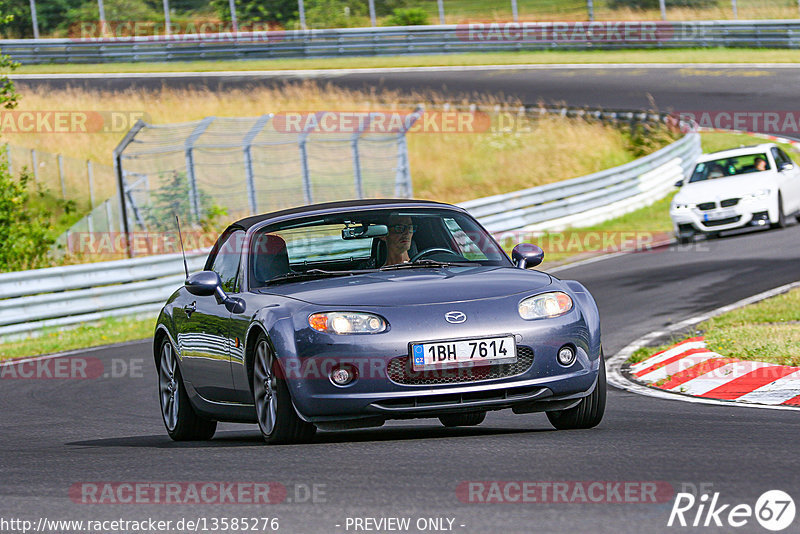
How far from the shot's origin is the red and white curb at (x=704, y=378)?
8.98m

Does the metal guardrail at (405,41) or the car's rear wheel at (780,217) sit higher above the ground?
the metal guardrail at (405,41)

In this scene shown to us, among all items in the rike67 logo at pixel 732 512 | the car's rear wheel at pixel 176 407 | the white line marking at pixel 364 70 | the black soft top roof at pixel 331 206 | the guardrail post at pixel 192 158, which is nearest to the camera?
the rike67 logo at pixel 732 512

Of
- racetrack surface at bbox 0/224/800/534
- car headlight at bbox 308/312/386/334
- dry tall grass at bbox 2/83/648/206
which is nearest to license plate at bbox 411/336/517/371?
car headlight at bbox 308/312/386/334

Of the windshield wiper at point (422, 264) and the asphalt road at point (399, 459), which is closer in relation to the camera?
the asphalt road at point (399, 459)

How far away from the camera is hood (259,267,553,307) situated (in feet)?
23.0

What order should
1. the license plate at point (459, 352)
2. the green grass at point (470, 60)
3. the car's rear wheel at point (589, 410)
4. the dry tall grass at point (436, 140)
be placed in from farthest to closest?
the green grass at point (470, 60) → the dry tall grass at point (436, 140) → the car's rear wheel at point (589, 410) → the license plate at point (459, 352)

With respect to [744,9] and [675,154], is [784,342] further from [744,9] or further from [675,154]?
[744,9]

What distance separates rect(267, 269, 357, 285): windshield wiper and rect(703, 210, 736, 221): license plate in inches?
553

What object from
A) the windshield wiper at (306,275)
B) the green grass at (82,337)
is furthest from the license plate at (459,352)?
the green grass at (82,337)
